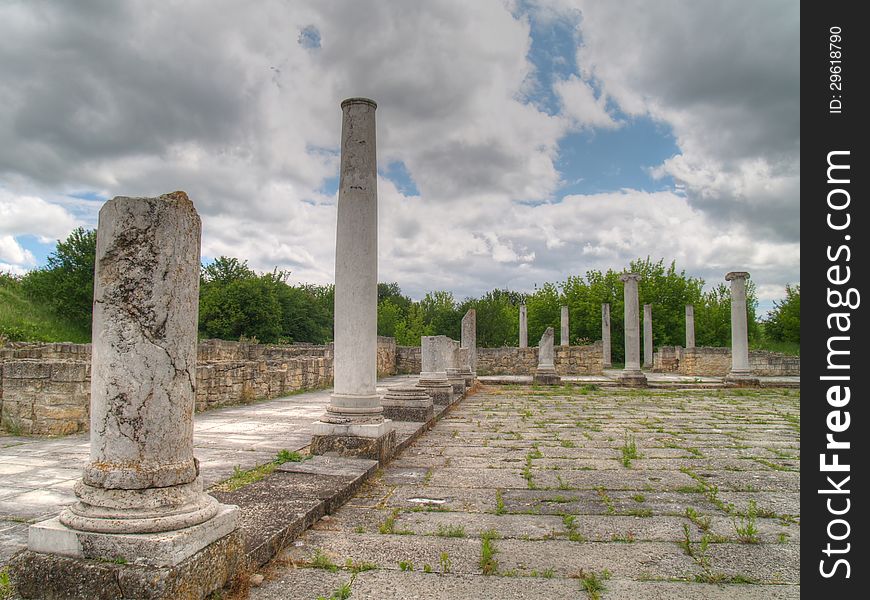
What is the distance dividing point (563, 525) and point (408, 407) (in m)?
5.02

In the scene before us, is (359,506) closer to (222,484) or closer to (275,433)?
(222,484)

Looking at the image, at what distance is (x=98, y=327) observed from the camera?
2.90 m

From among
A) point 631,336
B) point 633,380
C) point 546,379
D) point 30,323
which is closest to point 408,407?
point 546,379

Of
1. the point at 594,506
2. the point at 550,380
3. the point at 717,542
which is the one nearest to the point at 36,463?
the point at 594,506

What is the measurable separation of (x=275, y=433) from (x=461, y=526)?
15.6ft

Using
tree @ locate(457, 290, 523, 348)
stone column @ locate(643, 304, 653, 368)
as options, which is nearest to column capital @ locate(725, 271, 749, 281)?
stone column @ locate(643, 304, 653, 368)

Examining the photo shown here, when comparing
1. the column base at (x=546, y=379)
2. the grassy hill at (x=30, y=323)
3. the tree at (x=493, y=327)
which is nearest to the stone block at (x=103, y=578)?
the column base at (x=546, y=379)

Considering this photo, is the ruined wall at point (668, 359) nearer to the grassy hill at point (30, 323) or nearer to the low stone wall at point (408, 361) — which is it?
the low stone wall at point (408, 361)

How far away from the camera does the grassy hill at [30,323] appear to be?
82.1 ft

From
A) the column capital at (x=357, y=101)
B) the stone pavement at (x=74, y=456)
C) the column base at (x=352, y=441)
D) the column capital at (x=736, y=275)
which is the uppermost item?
the column capital at (x=357, y=101)

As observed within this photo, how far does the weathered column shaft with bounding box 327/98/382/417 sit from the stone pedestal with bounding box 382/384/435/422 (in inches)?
103

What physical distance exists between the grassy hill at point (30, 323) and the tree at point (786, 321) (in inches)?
1755

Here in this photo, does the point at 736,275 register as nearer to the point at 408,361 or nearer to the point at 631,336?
the point at 631,336

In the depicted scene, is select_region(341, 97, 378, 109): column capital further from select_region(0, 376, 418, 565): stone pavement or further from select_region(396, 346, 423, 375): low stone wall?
select_region(396, 346, 423, 375): low stone wall
